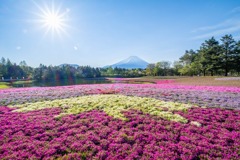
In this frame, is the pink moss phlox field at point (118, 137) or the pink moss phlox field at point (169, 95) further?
the pink moss phlox field at point (169, 95)

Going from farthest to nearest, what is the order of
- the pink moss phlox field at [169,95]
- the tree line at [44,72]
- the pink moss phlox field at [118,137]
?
the tree line at [44,72] < the pink moss phlox field at [169,95] < the pink moss phlox field at [118,137]

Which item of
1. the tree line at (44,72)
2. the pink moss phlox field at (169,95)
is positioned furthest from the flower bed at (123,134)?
the tree line at (44,72)

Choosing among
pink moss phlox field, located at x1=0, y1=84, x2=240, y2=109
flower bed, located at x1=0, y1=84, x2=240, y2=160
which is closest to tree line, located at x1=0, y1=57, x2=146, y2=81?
pink moss phlox field, located at x1=0, y1=84, x2=240, y2=109

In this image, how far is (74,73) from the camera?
91.6 metres

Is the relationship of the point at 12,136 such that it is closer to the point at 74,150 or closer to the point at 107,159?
the point at 74,150

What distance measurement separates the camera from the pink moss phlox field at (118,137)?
17.8 feet

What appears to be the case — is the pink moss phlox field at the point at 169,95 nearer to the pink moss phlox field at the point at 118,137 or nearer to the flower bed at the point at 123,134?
the flower bed at the point at 123,134

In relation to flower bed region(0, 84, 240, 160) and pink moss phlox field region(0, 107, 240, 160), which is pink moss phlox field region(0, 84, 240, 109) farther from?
pink moss phlox field region(0, 107, 240, 160)

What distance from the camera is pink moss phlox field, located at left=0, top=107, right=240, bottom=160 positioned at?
17.8 ft

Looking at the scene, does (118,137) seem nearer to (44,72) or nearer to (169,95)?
(169,95)

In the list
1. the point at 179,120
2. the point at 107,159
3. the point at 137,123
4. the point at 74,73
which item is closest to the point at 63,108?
the point at 137,123

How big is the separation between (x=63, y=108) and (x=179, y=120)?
8681 millimetres

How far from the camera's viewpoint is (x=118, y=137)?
6.54 meters

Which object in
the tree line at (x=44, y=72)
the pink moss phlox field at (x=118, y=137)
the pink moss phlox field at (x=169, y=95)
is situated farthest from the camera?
the tree line at (x=44, y=72)
